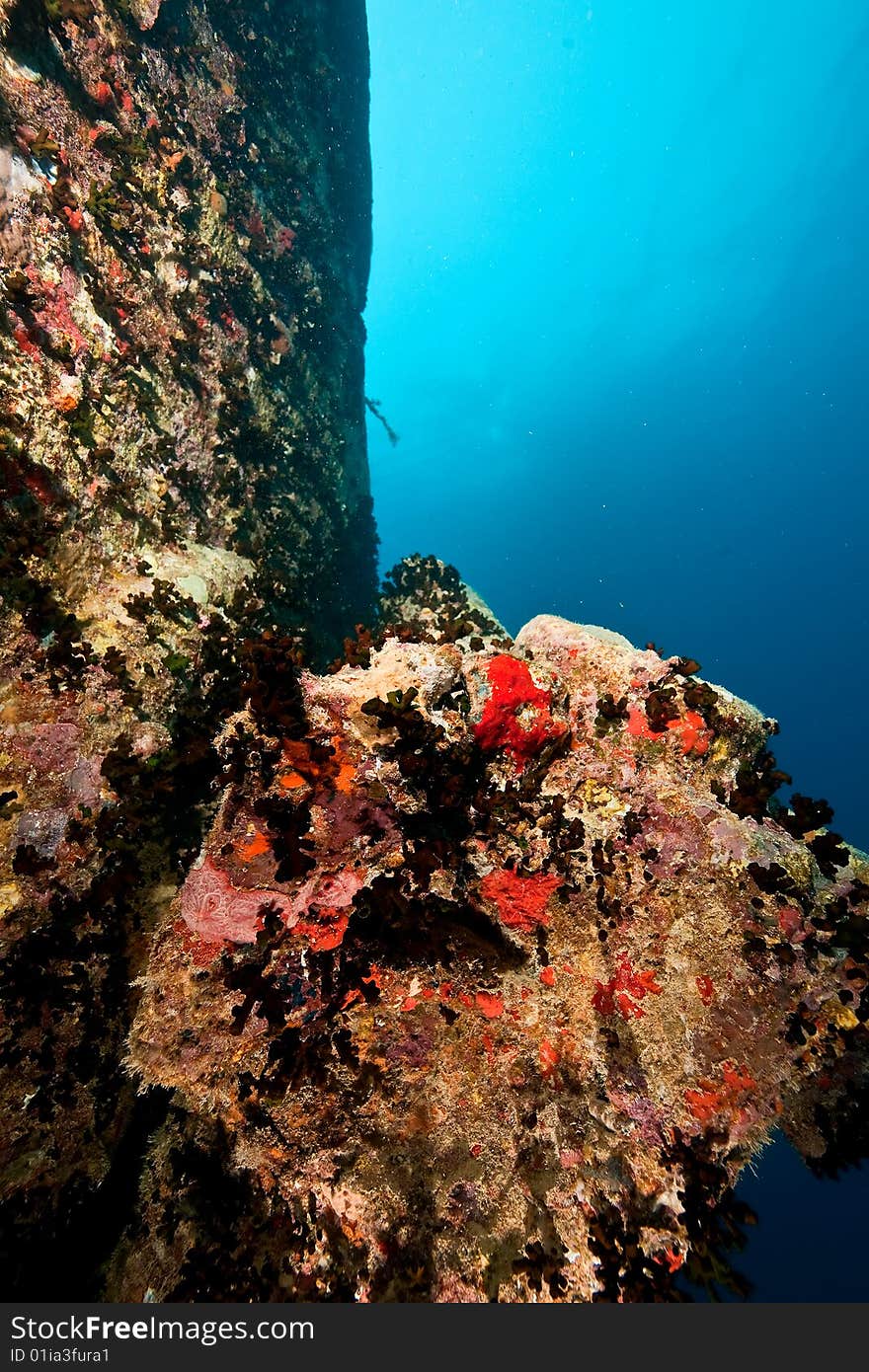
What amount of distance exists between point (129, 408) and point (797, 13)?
6613 inches

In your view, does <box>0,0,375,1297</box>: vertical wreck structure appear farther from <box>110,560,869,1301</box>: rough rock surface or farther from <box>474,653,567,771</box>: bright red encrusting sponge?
<box>474,653,567,771</box>: bright red encrusting sponge

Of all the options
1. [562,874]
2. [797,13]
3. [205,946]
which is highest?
[797,13]

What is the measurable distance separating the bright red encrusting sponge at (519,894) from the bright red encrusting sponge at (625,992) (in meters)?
0.87

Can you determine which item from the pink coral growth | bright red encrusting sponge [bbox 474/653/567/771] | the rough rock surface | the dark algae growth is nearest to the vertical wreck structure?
the dark algae growth

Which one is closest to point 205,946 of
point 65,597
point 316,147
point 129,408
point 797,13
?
point 65,597

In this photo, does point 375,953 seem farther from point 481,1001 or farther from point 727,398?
point 727,398

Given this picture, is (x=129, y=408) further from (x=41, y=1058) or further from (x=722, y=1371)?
(x=722, y=1371)

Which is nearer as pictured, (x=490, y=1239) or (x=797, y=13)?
(x=490, y=1239)

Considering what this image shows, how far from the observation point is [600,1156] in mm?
5016

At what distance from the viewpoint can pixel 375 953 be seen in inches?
210

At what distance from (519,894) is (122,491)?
695cm

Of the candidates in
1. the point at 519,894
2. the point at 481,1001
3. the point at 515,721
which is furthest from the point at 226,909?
the point at 515,721

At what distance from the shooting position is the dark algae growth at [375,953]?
473 cm

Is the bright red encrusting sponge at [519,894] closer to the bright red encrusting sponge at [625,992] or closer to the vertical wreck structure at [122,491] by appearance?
the bright red encrusting sponge at [625,992]
